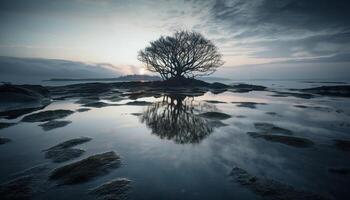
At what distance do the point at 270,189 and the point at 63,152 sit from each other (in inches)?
322

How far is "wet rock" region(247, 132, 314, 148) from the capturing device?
366 inches

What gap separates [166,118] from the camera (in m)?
15.6

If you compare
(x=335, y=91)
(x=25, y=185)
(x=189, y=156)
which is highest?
(x=335, y=91)

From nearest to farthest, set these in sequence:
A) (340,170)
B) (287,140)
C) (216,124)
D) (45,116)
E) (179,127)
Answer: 1. (340,170)
2. (287,140)
3. (179,127)
4. (216,124)
5. (45,116)

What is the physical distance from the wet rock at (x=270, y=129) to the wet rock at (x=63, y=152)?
34.6ft

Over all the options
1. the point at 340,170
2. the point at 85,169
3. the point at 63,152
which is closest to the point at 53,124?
the point at 63,152

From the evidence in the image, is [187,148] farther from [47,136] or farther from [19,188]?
[47,136]

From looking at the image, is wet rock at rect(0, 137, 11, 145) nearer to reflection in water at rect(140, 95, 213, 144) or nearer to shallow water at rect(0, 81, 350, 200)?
shallow water at rect(0, 81, 350, 200)

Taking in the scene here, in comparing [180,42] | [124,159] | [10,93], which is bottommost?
[124,159]

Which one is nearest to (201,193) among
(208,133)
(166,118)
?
(208,133)

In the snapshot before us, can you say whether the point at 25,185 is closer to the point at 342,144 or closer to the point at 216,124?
the point at 216,124

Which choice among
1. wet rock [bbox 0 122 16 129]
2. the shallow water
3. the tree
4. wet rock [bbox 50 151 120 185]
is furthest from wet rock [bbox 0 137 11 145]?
the tree

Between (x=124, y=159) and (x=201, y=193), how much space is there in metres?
3.69

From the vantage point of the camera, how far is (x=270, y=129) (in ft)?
39.8
